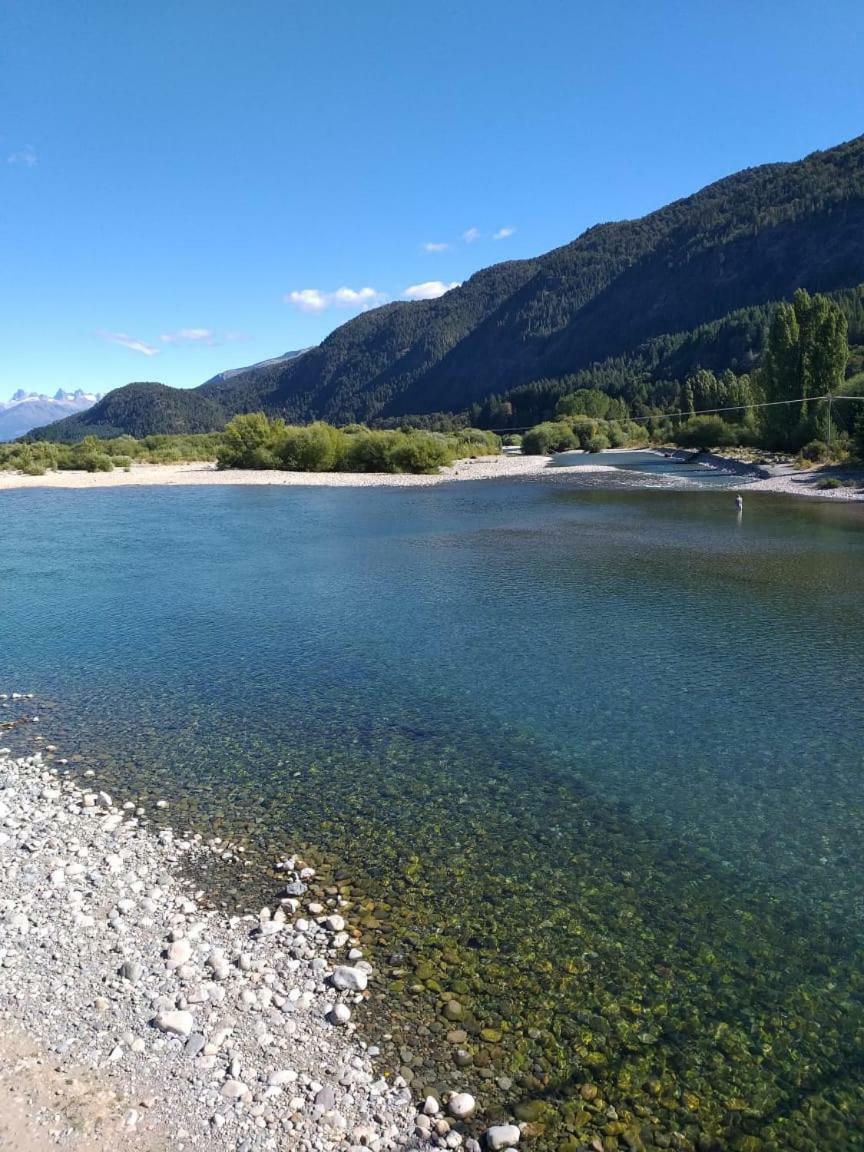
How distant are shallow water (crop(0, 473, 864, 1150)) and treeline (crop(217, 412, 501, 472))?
52.2 meters

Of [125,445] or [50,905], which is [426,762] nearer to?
[50,905]

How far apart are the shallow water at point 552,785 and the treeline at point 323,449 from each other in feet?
171

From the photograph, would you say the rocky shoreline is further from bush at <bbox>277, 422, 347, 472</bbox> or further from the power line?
bush at <bbox>277, 422, 347, 472</bbox>

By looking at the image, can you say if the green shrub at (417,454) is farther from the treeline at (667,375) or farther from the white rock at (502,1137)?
the treeline at (667,375)

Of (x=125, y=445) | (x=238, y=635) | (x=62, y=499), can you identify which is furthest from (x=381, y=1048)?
(x=125, y=445)

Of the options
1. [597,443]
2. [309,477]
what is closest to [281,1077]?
[309,477]

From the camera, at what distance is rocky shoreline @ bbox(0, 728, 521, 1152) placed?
4785mm

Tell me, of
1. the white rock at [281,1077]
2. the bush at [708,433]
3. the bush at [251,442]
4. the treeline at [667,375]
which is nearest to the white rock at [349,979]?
the white rock at [281,1077]

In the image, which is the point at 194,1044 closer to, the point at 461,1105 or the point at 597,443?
the point at 461,1105

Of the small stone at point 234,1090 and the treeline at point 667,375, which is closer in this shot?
the small stone at point 234,1090

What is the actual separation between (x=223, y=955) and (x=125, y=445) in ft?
389

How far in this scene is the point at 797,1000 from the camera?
6.11 meters

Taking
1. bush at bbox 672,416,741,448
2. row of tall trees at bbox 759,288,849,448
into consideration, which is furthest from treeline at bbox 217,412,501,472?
bush at bbox 672,416,741,448

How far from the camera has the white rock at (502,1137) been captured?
4.71m
